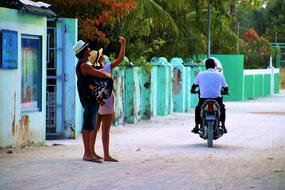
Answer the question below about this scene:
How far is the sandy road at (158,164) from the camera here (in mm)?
10625

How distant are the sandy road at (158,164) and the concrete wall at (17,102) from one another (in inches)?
13.3

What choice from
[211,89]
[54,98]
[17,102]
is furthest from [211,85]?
[17,102]

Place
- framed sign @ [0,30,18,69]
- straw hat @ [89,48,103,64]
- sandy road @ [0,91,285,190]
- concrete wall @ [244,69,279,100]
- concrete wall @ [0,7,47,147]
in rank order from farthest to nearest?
concrete wall @ [244,69,279,100] → concrete wall @ [0,7,47,147] → framed sign @ [0,30,18,69] → straw hat @ [89,48,103,64] → sandy road @ [0,91,285,190]

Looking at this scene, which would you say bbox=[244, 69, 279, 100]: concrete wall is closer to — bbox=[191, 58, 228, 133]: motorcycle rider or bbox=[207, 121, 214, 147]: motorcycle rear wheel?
bbox=[191, 58, 228, 133]: motorcycle rider

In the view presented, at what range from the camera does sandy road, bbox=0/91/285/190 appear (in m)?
10.6

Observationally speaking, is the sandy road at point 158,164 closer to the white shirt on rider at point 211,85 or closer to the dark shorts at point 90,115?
the dark shorts at point 90,115

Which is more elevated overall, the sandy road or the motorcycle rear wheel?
the motorcycle rear wheel

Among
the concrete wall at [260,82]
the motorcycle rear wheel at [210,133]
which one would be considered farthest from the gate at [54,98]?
the concrete wall at [260,82]

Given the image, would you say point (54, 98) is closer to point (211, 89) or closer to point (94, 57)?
point (211, 89)

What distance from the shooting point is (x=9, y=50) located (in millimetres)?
14383

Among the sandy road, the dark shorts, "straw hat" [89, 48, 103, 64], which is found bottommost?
the sandy road

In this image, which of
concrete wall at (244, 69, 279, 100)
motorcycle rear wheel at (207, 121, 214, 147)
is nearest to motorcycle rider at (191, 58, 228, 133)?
motorcycle rear wheel at (207, 121, 214, 147)

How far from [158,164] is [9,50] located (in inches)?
135

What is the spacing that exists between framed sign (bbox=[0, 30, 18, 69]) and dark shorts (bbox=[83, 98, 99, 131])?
2038 mm
